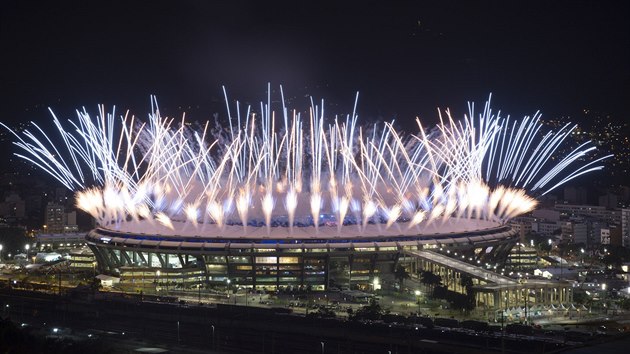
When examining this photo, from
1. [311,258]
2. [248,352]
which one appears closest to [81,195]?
[311,258]

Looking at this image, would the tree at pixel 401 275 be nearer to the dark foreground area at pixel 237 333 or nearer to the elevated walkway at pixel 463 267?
the elevated walkway at pixel 463 267

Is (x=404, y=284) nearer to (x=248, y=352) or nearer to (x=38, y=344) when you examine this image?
(x=248, y=352)

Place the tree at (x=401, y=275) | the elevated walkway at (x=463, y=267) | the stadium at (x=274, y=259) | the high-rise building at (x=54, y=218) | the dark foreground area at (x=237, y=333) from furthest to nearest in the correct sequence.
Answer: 1. the high-rise building at (x=54, y=218)
2. the stadium at (x=274, y=259)
3. the tree at (x=401, y=275)
4. the elevated walkway at (x=463, y=267)
5. the dark foreground area at (x=237, y=333)

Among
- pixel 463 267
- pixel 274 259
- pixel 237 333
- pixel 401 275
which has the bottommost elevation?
pixel 237 333

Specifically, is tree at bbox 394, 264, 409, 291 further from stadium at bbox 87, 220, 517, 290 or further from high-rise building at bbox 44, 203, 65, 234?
high-rise building at bbox 44, 203, 65, 234

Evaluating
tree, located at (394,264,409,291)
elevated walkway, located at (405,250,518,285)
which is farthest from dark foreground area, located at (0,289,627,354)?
tree, located at (394,264,409,291)

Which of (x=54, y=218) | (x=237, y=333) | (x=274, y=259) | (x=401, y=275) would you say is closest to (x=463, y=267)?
(x=401, y=275)

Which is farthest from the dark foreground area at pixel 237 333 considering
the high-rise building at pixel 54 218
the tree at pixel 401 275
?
the high-rise building at pixel 54 218

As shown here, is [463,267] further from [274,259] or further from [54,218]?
[54,218]
